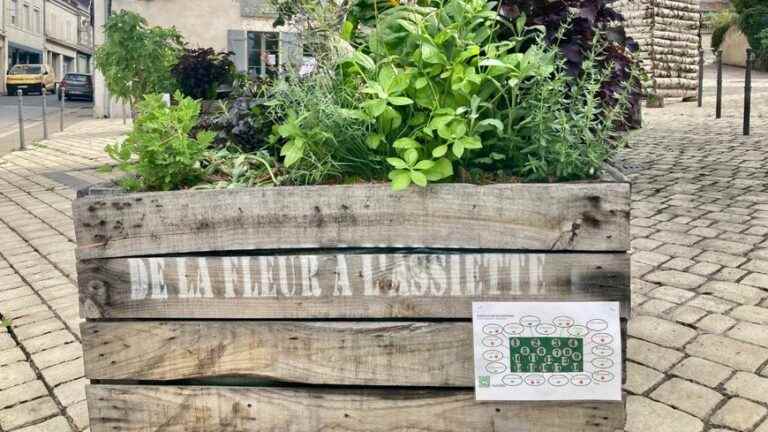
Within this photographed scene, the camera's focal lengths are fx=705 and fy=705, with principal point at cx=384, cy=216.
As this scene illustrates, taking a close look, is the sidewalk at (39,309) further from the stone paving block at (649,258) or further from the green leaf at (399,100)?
the stone paving block at (649,258)

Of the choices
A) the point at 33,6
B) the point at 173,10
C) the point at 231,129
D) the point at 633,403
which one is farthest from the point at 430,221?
the point at 33,6

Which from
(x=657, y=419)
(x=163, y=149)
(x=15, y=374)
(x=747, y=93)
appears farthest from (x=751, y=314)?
(x=747, y=93)

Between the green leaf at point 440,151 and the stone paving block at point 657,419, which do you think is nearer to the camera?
the green leaf at point 440,151

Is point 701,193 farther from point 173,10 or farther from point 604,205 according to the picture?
point 173,10

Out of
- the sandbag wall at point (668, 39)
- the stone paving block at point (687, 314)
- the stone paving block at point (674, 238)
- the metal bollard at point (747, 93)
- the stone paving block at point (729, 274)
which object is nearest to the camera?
the stone paving block at point (687, 314)

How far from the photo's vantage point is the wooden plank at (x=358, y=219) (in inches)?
60.8

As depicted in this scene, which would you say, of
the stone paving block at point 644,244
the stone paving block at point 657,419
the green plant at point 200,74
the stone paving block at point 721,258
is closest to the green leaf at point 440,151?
the stone paving block at point 657,419

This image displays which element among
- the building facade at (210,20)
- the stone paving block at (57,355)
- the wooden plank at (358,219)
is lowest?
the stone paving block at (57,355)

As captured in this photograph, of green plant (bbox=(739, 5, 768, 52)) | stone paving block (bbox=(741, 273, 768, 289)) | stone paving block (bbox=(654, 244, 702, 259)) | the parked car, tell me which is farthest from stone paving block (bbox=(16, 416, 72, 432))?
the parked car

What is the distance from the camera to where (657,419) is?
2.16m

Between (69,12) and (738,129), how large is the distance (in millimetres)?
50628

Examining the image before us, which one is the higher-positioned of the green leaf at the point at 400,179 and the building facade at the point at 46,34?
the building facade at the point at 46,34

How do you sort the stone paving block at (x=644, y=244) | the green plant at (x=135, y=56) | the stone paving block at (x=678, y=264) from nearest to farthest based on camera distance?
the stone paving block at (x=678, y=264) < the stone paving block at (x=644, y=244) < the green plant at (x=135, y=56)

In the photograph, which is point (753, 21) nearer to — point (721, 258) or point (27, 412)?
point (721, 258)
